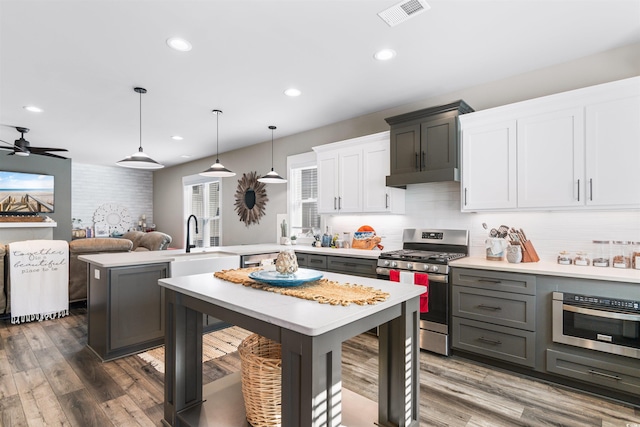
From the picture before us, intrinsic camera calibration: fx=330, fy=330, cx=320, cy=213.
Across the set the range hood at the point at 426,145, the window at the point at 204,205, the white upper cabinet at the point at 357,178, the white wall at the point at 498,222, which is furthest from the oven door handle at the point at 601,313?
the window at the point at 204,205

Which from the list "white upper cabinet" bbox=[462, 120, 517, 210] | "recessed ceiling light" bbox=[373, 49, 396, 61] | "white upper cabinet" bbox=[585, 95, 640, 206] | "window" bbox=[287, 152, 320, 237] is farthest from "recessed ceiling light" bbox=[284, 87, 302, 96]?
"white upper cabinet" bbox=[585, 95, 640, 206]

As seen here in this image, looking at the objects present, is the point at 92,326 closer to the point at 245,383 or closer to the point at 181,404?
the point at 181,404

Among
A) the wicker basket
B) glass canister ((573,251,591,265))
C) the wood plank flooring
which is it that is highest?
glass canister ((573,251,591,265))

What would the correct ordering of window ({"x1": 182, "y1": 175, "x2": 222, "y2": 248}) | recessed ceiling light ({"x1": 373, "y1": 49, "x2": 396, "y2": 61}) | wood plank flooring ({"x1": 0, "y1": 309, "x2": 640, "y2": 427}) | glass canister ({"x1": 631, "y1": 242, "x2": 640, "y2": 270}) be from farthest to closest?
1. window ({"x1": 182, "y1": 175, "x2": 222, "y2": 248})
2. recessed ceiling light ({"x1": 373, "y1": 49, "x2": 396, "y2": 61})
3. glass canister ({"x1": 631, "y1": 242, "x2": 640, "y2": 270})
4. wood plank flooring ({"x1": 0, "y1": 309, "x2": 640, "y2": 427})

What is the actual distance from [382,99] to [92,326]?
3.92 metres

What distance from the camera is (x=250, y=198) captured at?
6188 mm

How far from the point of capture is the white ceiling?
89.4 inches

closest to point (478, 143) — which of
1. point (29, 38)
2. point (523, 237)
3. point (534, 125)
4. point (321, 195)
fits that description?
point (534, 125)

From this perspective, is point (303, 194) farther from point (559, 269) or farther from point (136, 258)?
point (559, 269)

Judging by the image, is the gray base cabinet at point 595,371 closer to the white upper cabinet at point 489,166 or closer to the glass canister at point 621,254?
the glass canister at point 621,254

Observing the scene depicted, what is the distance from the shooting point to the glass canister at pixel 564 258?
287 cm

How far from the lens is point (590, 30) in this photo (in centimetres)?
254

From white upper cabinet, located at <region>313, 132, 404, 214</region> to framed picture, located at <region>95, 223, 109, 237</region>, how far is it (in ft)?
22.0

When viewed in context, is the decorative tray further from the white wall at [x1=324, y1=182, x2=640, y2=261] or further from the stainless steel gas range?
the white wall at [x1=324, y1=182, x2=640, y2=261]
